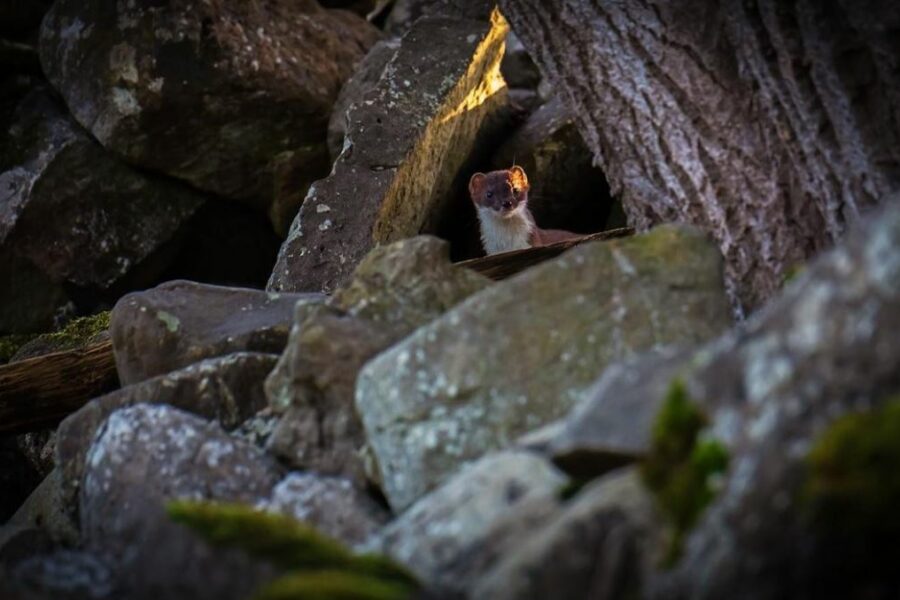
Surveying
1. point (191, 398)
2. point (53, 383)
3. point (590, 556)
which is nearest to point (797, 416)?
point (590, 556)

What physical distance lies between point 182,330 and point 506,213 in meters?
4.48

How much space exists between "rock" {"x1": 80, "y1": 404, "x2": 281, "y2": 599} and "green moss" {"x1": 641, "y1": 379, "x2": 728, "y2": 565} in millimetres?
1296

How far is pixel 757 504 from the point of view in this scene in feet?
8.27

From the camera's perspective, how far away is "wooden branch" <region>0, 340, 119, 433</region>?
229 inches

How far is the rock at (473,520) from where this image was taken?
9.98ft

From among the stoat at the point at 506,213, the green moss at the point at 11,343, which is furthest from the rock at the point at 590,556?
the green moss at the point at 11,343

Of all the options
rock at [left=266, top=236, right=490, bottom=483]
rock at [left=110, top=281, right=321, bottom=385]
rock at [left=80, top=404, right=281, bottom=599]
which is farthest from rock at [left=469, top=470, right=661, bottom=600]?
rock at [left=110, top=281, right=321, bottom=385]

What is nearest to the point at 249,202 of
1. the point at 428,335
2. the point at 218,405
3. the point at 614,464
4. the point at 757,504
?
the point at 218,405

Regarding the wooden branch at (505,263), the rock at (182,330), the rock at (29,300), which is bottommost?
the wooden branch at (505,263)

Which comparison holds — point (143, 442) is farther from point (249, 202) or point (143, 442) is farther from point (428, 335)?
point (249, 202)

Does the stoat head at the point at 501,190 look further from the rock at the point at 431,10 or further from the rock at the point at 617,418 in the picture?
the rock at the point at 617,418

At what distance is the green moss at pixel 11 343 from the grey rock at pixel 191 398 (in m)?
3.98

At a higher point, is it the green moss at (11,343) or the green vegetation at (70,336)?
the green moss at (11,343)

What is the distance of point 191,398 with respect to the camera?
453 centimetres
